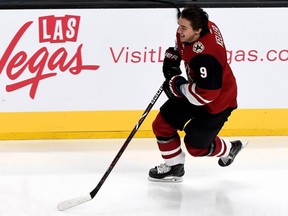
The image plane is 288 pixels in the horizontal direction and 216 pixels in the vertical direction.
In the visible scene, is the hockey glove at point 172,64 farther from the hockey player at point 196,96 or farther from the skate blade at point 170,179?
the skate blade at point 170,179

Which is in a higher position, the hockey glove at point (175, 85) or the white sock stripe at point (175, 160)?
the hockey glove at point (175, 85)

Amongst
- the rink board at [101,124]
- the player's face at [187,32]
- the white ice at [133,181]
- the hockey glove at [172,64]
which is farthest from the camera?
the rink board at [101,124]

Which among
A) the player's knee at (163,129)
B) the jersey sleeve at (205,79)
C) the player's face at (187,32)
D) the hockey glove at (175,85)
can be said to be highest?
the player's face at (187,32)

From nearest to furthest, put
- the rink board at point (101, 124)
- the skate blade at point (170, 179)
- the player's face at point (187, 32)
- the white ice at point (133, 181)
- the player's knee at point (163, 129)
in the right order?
1. the player's face at point (187, 32)
2. the white ice at point (133, 181)
3. the player's knee at point (163, 129)
4. the skate blade at point (170, 179)
5. the rink board at point (101, 124)

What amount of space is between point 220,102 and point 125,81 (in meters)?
0.96

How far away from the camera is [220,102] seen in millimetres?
3455

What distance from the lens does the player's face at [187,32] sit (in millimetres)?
Answer: 3213

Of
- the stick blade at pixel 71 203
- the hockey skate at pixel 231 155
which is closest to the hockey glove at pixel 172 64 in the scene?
the hockey skate at pixel 231 155

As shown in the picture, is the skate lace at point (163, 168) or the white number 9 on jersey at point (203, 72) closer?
the white number 9 on jersey at point (203, 72)

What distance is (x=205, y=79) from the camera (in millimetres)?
3230

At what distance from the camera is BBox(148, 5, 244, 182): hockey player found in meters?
3.24

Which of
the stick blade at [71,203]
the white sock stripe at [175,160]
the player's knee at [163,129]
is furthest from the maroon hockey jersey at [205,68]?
the stick blade at [71,203]

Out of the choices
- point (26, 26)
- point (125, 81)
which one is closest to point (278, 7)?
point (125, 81)

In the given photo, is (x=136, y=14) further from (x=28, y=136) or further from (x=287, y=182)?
(x=287, y=182)
